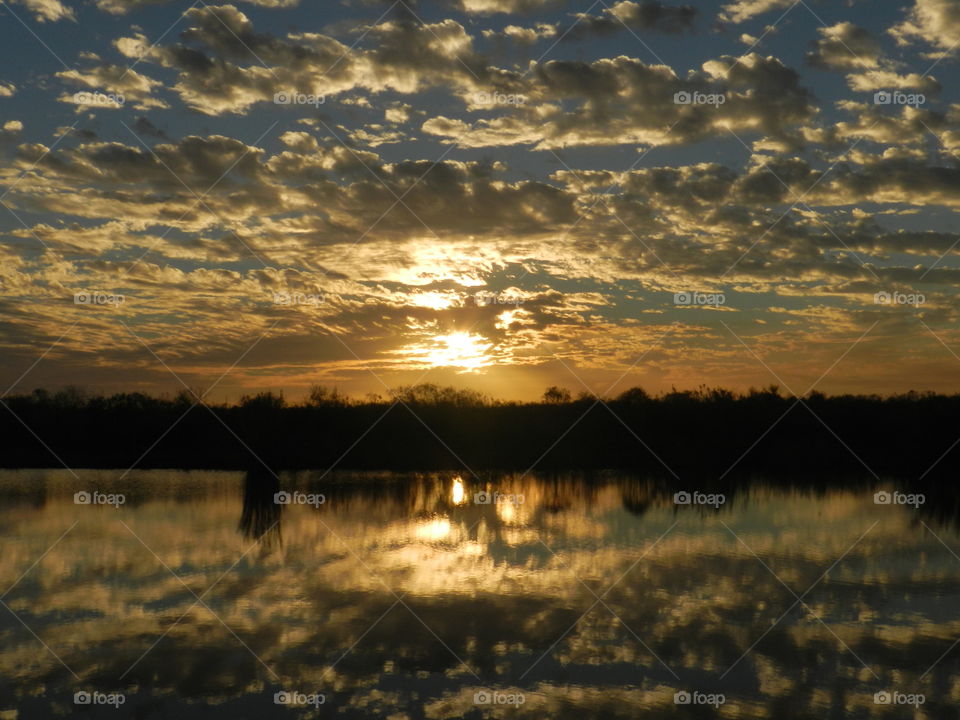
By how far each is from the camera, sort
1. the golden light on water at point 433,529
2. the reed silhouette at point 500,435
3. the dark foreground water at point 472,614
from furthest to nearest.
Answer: the reed silhouette at point 500,435
the golden light on water at point 433,529
the dark foreground water at point 472,614

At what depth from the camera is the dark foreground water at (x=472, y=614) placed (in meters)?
9.73

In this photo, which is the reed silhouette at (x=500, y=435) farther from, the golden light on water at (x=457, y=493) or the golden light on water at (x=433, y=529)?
the golden light on water at (x=433, y=529)

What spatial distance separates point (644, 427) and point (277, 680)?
51.6 metres

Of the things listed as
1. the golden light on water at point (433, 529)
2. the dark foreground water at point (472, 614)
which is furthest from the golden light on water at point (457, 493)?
the golden light on water at point (433, 529)

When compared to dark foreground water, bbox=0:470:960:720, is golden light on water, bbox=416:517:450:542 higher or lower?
higher

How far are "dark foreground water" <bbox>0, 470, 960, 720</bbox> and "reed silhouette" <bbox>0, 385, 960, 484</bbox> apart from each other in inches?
882

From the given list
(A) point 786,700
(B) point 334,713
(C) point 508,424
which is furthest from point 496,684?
(C) point 508,424

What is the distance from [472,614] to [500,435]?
44277mm

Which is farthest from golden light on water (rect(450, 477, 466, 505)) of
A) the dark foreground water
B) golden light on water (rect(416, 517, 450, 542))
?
golden light on water (rect(416, 517, 450, 542))

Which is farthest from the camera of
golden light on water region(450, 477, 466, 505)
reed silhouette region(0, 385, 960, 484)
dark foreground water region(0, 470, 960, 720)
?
reed silhouette region(0, 385, 960, 484)

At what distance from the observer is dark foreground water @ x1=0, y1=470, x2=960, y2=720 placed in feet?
31.9

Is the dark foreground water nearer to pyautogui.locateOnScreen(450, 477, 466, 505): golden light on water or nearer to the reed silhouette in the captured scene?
pyautogui.locateOnScreen(450, 477, 466, 505): golden light on water

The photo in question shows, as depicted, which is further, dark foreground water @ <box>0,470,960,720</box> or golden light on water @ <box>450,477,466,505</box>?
golden light on water @ <box>450,477,466,505</box>

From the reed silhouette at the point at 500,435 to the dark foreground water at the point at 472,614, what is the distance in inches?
882
